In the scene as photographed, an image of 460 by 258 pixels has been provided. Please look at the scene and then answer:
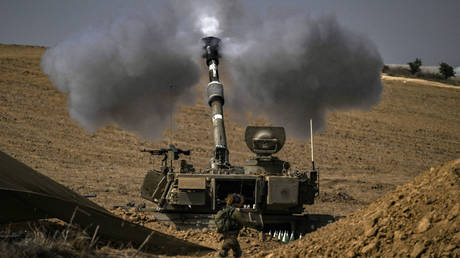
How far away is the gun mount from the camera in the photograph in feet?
40.3

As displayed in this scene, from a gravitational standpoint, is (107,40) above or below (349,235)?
above

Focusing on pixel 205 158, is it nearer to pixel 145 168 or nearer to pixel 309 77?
pixel 145 168

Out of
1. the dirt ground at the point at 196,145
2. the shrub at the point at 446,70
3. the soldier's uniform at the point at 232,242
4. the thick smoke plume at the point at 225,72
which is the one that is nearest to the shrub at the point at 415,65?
the shrub at the point at 446,70

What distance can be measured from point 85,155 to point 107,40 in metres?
11.2

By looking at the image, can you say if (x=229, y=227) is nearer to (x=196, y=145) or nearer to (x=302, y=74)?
(x=302, y=74)

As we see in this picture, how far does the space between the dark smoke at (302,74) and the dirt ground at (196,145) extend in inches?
117

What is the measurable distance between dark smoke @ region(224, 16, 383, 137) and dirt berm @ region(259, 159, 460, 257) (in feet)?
26.5

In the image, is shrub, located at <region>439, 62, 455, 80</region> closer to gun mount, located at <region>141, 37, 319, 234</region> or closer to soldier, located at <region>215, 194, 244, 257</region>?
gun mount, located at <region>141, 37, 319, 234</region>

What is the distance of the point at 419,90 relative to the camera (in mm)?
48406

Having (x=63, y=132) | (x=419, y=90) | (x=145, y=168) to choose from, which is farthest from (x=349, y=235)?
(x=419, y=90)

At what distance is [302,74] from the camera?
55.6 ft

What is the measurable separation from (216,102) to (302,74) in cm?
318

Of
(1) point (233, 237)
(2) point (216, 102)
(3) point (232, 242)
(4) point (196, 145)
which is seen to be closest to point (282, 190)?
(1) point (233, 237)

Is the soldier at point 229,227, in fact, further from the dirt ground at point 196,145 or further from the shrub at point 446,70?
the shrub at point 446,70
